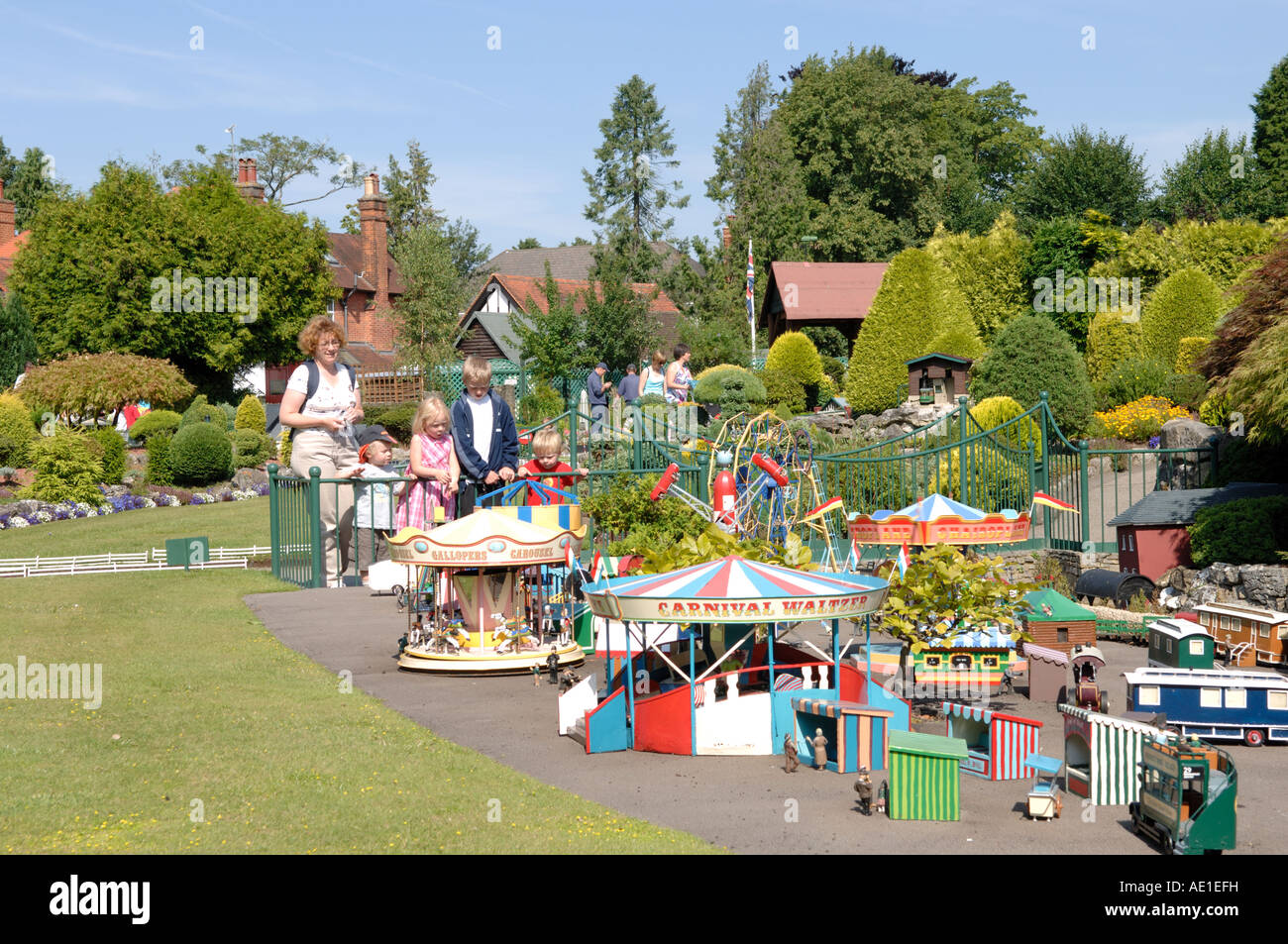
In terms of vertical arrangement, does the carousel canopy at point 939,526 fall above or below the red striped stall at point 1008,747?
above

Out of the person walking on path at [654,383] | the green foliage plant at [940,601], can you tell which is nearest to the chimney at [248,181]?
the person walking on path at [654,383]

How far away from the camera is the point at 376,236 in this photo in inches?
2859

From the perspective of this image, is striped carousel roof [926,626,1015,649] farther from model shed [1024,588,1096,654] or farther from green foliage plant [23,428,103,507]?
green foliage plant [23,428,103,507]

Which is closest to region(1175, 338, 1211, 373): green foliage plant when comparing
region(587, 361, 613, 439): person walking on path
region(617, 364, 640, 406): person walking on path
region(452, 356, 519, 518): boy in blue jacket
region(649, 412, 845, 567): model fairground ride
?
region(617, 364, 640, 406): person walking on path

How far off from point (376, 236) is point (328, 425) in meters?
63.4

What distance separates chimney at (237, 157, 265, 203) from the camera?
6197 cm

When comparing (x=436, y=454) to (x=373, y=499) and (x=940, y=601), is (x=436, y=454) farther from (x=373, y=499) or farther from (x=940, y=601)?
(x=940, y=601)

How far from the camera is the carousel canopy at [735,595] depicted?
721 cm

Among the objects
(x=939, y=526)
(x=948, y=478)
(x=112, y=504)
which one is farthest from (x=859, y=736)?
(x=112, y=504)

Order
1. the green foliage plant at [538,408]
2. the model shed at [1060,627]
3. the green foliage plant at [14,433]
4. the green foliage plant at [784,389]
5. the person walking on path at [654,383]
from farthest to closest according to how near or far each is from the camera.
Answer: the green foliage plant at [784,389]
the green foliage plant at [14,433]
the green foliage plant at [538,408]
the person walking on path at [654,383]
the model shed at [1060,627]

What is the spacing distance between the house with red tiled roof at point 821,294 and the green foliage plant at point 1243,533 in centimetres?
2752

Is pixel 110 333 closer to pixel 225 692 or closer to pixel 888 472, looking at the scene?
pixel 888 472

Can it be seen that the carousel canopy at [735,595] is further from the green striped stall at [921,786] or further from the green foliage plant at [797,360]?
the green foliage plant at [797,360]
